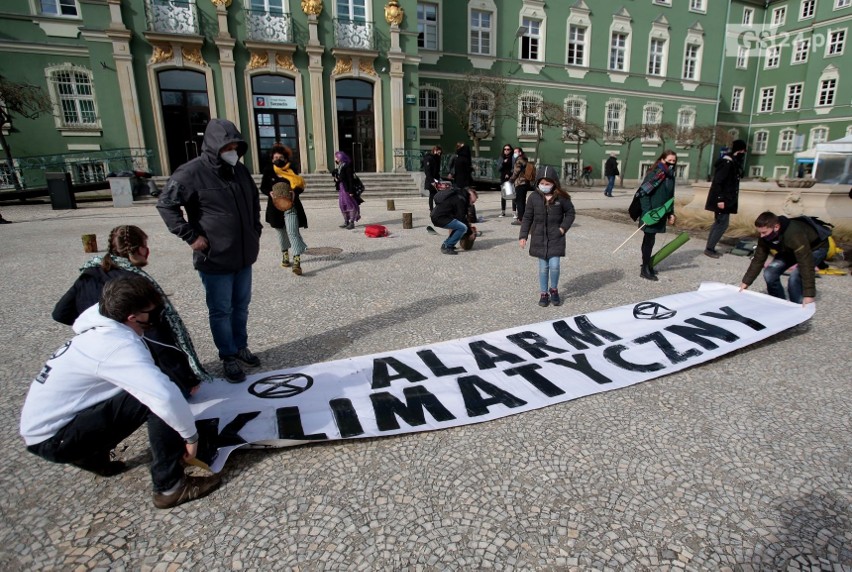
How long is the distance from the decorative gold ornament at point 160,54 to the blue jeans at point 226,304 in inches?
728

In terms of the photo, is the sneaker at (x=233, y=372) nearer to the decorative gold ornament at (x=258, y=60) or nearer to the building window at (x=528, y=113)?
the decorative gold ornament at (x=258, y=60)

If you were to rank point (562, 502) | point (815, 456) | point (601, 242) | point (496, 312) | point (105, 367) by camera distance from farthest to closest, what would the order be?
1. point (601, 242)
2. point (496, 312)
3. point (815, 456)
4. point (562, 502)
5. point (105, 367)

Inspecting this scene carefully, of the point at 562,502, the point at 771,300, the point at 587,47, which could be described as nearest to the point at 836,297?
the point at 771,300

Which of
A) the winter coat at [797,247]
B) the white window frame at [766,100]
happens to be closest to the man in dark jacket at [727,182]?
the winter coat at [797,247]

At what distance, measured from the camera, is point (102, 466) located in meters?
2.57

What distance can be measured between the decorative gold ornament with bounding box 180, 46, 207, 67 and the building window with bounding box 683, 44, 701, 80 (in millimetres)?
29283

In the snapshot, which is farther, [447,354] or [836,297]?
[836,297]

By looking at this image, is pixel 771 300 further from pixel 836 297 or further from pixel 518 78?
pixel 518 78

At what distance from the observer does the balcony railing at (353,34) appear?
19.8m

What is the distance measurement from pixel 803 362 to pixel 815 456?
5.32ft

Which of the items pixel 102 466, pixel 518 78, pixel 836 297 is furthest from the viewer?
Answer: pixel 518 78

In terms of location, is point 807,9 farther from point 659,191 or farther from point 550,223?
point 550,223

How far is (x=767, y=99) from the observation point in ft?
121

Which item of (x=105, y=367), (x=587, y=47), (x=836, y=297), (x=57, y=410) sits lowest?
(x=836, y=297)
